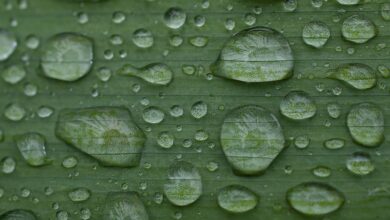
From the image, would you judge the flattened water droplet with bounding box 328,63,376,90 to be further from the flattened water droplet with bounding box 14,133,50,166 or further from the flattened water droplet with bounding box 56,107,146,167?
the flattened water droplet with bounding box 14,133,50,166

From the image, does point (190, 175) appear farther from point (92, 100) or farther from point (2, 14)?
point (2, 14)

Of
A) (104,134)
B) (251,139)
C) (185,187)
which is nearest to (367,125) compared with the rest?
(251,139)

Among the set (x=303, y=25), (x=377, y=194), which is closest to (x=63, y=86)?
(x=303, y=25)

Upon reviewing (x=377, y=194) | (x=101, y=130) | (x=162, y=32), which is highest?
(x=162, y=32)

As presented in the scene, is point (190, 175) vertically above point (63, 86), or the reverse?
point (63, 86)

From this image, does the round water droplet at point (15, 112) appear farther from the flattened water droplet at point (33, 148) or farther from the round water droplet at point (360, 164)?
the round water droplet at point (360, 164)

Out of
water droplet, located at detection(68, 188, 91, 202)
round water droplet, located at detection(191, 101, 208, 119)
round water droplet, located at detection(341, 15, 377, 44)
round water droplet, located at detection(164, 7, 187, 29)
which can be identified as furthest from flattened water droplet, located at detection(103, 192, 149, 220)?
round water droplet, located at detection(341, 15, 377, 44)
